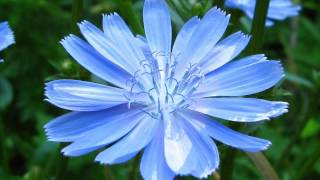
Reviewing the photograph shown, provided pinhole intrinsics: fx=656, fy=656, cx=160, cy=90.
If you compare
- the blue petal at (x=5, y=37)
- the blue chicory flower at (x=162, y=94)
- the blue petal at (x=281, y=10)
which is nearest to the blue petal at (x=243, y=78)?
the blue chicory flower at (x=162, y=94)

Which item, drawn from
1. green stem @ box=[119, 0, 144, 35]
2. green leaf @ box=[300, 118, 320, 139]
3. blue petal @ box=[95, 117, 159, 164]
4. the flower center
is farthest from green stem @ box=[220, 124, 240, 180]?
green leaf @ box=[300, 118, 320, 139]

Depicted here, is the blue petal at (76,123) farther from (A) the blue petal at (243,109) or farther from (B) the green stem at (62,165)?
(B) the green stem at (62,165)

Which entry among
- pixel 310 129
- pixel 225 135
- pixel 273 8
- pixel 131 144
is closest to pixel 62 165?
pixel 131 144

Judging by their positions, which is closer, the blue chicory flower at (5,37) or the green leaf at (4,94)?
the blue chicory flower at (5,37)

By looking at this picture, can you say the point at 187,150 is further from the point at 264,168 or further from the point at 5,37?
the point at 5,37

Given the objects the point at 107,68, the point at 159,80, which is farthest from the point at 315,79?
the point at 107,68

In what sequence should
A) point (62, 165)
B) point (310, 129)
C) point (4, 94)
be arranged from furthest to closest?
point (310, 129) → point (4, 94) → point (62, 165)

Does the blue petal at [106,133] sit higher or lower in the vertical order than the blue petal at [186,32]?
lower

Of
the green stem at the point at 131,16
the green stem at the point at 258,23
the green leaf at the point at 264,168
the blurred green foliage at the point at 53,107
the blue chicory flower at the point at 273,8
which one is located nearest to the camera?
the green stem at the point at 258,23
